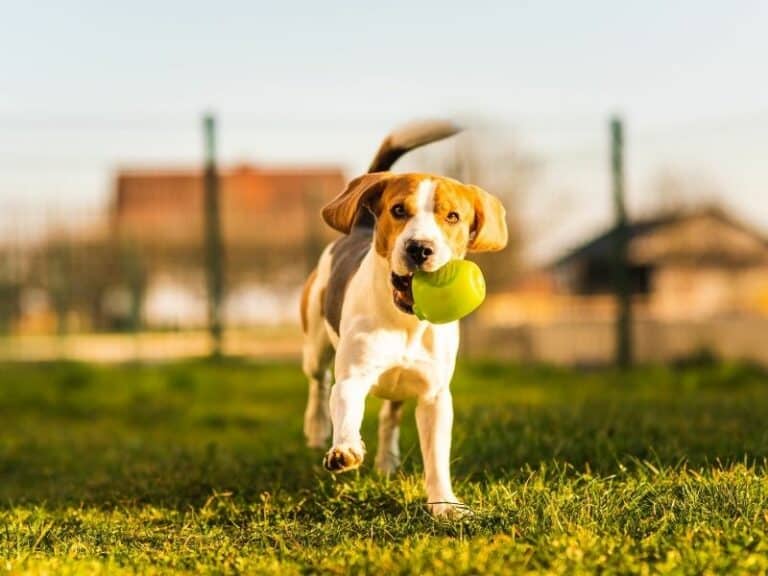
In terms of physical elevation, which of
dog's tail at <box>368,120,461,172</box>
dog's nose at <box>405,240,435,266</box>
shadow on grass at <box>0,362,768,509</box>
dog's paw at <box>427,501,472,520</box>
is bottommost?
shadow on grass at <box>0,362,768,509</box>

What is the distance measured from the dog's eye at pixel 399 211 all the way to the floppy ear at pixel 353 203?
221mm

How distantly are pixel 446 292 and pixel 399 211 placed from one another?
325 millimetres

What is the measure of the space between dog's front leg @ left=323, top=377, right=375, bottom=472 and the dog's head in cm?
34

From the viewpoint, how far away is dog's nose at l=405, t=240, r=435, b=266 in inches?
152

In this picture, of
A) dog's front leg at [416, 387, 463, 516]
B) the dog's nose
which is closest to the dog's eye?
the dog's nose

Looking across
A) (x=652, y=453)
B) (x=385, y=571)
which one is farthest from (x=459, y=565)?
(x=652, y=453)

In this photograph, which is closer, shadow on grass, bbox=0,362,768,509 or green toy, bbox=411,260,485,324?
green toy, bbox=411,260,485,324

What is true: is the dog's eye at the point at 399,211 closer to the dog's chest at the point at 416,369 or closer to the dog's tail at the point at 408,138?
the dog's chest at the point at 416,369

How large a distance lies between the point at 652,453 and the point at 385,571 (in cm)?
228

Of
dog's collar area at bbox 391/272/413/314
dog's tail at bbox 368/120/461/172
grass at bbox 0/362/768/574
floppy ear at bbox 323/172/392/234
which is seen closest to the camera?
grass at bbox 0/362/768/574

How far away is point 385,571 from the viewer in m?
3.47

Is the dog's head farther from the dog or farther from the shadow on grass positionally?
the shadow on grass

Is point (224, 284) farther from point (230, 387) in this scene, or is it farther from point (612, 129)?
point (612, 129)

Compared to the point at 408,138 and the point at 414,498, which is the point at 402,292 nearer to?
the point at 414,498
